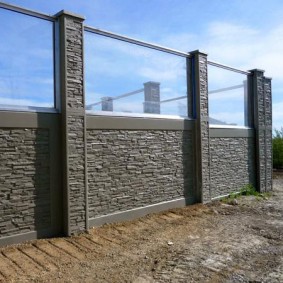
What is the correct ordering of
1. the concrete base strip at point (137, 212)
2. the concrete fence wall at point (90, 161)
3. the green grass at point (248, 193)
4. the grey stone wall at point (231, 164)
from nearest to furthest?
1. the concrete fence wall at point (90, 161)
2. the concrete base strip at point (137, 212)
3. the grey stone wall at point (231, 164)
4. the green grass at point (248, 193)

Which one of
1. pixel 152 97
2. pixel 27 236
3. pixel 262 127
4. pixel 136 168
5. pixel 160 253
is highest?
pixel 152 97

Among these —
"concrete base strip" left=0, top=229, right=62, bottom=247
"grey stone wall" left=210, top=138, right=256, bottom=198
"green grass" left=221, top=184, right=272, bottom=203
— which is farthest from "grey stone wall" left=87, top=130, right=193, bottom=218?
"green grass" left=221, top=184, right=272, bottom=203

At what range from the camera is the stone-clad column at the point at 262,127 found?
35.6ft

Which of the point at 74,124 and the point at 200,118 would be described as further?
the point at 200,118

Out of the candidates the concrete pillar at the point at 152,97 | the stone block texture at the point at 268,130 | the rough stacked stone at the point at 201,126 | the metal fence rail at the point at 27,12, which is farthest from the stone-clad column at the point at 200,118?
the metal fence rail at the point at 27,12

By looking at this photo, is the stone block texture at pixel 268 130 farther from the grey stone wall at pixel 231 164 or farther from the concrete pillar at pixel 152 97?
the concrete pillar at pixel 152 97

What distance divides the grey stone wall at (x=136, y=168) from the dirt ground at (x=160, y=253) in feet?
1.49

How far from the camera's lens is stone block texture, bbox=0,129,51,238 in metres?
5.14

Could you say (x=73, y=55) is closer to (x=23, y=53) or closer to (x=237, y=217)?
(x=23, y=53)

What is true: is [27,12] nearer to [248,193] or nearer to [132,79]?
[132,79]

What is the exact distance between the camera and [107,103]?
264 inches

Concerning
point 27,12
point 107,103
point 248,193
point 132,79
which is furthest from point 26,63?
point 248,193

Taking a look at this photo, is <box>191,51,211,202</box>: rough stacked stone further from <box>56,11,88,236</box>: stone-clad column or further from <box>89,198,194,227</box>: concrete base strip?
<box>56,11,88,236</box>: stone-clad column

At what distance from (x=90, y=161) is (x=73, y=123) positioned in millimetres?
794
